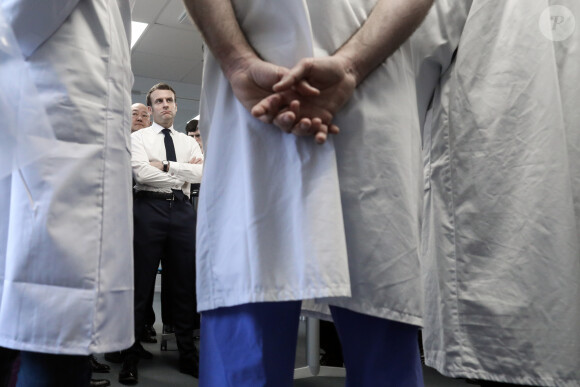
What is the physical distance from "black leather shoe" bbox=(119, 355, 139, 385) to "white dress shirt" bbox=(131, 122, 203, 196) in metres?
0.78

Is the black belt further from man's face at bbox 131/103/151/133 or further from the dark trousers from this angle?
man's face at bbox 131/103/151/133

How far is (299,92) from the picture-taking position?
0.78 metres

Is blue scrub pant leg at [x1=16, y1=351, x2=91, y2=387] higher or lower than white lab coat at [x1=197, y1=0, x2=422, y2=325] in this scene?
lower

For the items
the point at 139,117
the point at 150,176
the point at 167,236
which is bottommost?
the point at 167,236

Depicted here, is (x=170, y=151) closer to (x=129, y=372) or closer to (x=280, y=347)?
(x=129, y=372)

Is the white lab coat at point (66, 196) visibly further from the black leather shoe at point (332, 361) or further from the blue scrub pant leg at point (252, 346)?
the black leather shoe at point (332, 361)

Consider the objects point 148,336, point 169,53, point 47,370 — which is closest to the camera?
point 47,370

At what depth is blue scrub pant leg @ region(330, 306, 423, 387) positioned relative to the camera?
79 cm

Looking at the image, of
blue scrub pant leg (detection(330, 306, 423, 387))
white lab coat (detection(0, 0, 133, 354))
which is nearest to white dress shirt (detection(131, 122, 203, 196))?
white lab coat (detection(0, 0, 133, 354))

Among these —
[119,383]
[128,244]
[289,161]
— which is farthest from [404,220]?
[119,383]

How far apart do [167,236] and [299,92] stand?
6.58 feet

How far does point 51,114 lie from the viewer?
29.9 inches

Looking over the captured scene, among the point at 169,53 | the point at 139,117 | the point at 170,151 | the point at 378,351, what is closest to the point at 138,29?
the point at 169,53

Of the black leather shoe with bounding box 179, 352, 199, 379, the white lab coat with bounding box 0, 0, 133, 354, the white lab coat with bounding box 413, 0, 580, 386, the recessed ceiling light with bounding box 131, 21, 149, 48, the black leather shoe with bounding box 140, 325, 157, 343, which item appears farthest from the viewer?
the recessed ceiling light with bounding box 131, 21, 149, 48
